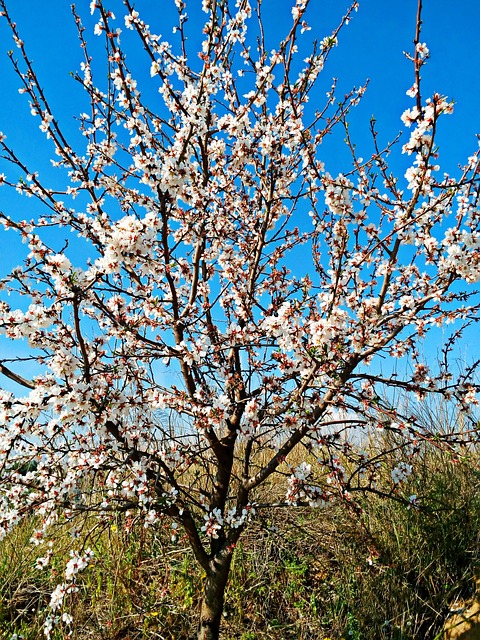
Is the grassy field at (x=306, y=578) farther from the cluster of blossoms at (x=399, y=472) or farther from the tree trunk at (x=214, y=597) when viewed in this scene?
the tree trunk at (x=214, y=597)

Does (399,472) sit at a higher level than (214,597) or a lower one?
higher

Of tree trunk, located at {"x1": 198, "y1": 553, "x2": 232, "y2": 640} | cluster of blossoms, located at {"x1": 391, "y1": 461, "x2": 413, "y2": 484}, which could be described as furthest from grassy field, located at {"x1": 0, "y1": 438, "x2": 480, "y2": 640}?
tree trunk, located at {"x1": 198, "y1": 553, "x2": 232, "y2": 640}

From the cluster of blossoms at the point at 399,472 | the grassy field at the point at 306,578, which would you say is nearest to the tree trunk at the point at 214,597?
the grassy field at the point at 306,578

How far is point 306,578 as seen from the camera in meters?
4.33

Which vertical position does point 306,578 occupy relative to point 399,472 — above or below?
below

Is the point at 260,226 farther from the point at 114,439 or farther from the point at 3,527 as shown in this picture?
the point at 3,527

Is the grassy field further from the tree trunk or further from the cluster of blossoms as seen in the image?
the tree trunk

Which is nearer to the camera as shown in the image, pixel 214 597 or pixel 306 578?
pixel 214 597

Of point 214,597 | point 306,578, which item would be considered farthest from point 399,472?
point 306,578

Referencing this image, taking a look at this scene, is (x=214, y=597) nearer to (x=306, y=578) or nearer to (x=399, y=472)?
(x=306, y=578)

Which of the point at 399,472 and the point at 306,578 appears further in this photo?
the point at 306,578

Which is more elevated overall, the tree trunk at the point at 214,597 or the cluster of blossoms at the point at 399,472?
the cluster of blossoms at the point at 399,472

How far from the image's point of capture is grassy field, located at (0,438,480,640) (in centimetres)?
377

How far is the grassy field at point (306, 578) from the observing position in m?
3.77
